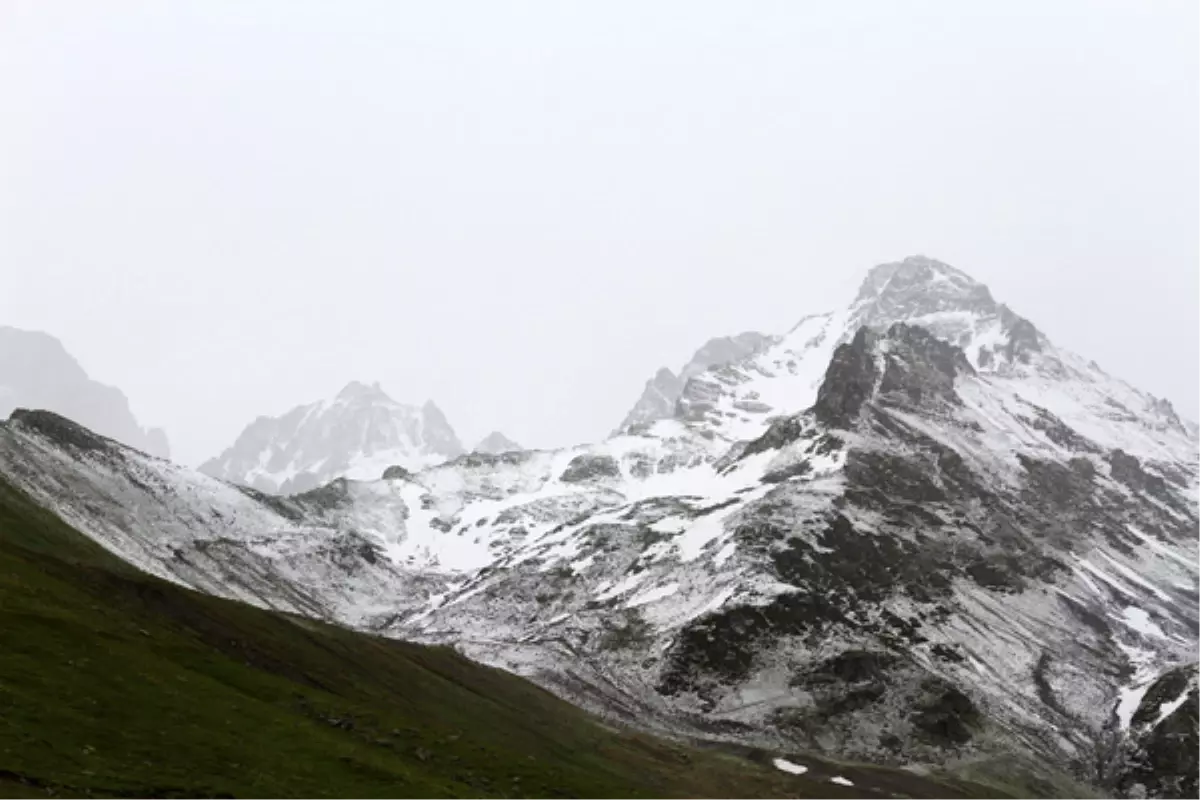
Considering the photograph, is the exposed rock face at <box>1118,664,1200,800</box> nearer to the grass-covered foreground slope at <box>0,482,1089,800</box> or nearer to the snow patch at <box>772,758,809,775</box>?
the snow patch at <box>772,758,809,775</box>

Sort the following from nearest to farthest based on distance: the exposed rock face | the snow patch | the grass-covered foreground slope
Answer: the grass-covered foreground slope → the snow patch → the exposed rock face

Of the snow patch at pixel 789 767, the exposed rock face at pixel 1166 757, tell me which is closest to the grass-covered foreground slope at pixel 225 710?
the snow patch at pixel 789 767

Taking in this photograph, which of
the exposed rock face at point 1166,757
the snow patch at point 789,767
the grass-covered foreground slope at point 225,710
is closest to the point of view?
the grass-covered foreground slope at point 225,710

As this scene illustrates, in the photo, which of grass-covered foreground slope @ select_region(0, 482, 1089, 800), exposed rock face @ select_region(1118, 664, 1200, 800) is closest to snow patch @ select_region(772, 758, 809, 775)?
grass-covered foreground slope @ select_region(0, 482, 1089, 800)

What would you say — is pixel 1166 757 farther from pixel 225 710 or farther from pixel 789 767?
pixel 225 710

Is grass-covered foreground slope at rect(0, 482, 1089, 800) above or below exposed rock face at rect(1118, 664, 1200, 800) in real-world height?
below

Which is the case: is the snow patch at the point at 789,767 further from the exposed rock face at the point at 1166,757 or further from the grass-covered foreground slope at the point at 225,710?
the exposed rock face at the point at 1166,757

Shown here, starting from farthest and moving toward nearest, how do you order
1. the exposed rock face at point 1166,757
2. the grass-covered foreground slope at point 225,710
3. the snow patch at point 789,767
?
the exposed rock face at point 1166,757 < the snow patch at point 789,767 < the grass-covered foreground slope at point 225,710

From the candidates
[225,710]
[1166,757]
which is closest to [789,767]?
[1166,757]

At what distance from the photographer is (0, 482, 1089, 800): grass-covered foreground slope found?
151 ft

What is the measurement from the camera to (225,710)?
58562 millimetres

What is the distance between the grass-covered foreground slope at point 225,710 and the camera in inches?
1812

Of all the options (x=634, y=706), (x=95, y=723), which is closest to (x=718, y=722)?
(x=634, y=706)

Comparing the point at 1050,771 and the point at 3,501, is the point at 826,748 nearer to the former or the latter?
the point at 1050,771
